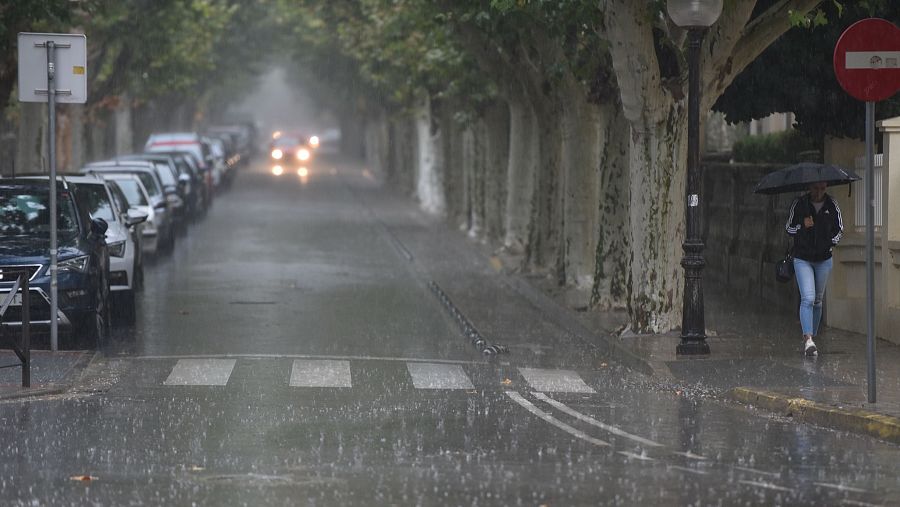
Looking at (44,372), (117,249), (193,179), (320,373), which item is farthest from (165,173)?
(44,372)

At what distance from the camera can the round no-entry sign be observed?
41.6 feet

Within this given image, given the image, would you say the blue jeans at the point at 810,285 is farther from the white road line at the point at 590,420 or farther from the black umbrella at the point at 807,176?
the white road line at the point at 590,420

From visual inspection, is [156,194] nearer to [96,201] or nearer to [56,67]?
[96,201]

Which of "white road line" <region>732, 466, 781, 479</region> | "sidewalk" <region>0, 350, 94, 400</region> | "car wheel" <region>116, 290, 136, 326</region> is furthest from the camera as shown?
"car wheel" <region>116, 290, 136, 326</region>

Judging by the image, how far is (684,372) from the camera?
616 inches

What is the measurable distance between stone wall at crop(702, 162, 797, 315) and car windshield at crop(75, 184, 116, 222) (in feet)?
27.9

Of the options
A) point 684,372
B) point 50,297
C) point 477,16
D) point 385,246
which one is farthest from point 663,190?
point 385,246

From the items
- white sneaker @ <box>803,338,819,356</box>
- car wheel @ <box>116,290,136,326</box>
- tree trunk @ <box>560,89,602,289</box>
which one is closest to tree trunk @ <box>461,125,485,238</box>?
tree trunk @ <box>560,89,602,289</box>

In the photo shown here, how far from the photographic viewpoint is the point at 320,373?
50.4 feet

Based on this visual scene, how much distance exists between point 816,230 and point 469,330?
4.51 metres

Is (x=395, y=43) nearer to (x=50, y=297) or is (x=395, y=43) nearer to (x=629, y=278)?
(x=629, y=278)

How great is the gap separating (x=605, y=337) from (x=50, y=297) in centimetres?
613

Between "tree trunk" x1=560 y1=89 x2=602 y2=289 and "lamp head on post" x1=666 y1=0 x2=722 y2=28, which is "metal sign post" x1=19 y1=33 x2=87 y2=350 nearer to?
"lamp head on post" x1=666 y1=0 x2=722 y2=28

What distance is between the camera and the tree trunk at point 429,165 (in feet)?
157
